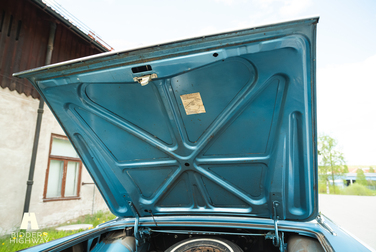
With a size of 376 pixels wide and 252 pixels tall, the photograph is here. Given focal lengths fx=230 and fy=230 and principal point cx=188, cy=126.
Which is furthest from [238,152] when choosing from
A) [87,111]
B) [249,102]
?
[87,111]

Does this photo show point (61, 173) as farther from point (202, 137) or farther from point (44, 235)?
point (202, 137)

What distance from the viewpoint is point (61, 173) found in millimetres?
5695

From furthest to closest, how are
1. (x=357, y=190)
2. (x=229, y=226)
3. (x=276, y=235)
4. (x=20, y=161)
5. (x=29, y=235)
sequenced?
(x=357, y=190), (x=20, y=161), (x=29, y=235), (x=229, y=226), (x=276, y=235)

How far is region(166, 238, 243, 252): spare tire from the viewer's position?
5.60ft

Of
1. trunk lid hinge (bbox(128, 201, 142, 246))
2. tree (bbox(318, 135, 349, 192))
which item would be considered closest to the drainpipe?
trunk lid hinge (bbox(128, 201, 142, 246))

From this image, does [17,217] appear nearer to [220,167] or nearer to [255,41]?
[220,167]

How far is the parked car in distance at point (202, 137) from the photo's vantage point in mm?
1216

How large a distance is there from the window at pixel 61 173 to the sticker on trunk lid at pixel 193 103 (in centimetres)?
510

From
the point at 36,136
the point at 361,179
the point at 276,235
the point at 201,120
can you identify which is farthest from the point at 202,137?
the point at 361,179

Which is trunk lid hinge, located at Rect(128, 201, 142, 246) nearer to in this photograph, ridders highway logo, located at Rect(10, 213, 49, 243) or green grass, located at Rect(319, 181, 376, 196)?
ridders highway logo, located at Rect(10, 213, 49, 243)

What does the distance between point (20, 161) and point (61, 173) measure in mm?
1078

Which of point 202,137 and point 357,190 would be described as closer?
point 202,137

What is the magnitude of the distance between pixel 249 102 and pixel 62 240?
5.31ft

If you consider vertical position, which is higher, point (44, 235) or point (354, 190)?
point (354, 190)
